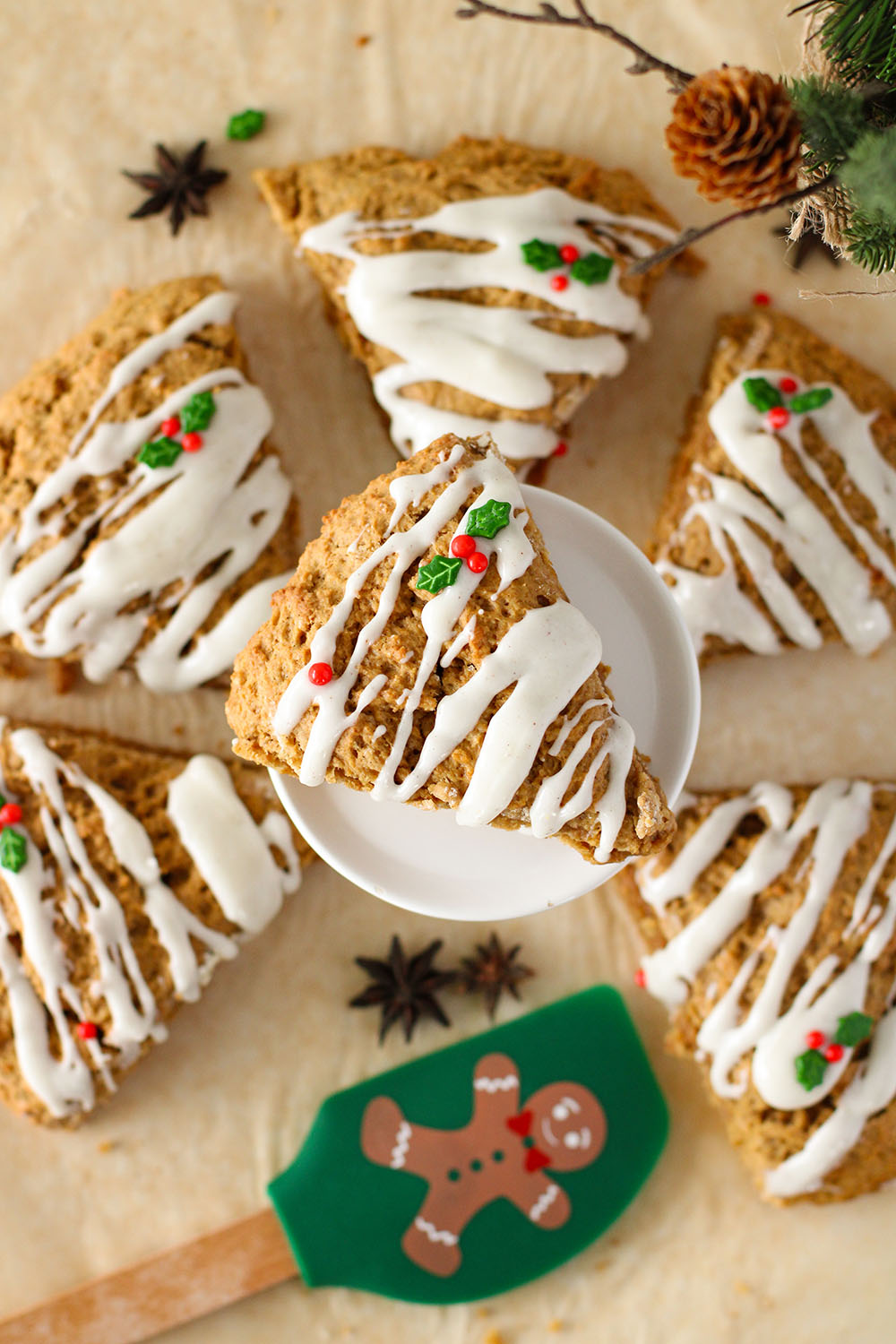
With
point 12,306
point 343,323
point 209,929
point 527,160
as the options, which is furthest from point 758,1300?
point 12,306

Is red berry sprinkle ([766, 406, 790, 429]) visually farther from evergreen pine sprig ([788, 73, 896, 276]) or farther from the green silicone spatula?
the green silicone spatula

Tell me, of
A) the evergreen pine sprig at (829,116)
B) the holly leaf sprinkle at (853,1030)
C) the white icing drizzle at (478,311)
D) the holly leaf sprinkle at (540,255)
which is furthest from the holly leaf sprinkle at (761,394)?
the holly leaf sprinkle at (853,1030)

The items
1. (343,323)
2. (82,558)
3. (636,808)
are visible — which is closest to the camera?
(636,808)

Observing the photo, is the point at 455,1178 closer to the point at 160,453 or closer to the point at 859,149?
the point at 160,453

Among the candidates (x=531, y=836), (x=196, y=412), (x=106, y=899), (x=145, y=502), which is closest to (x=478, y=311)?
(x=196, y=412)

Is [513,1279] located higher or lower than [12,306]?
lower

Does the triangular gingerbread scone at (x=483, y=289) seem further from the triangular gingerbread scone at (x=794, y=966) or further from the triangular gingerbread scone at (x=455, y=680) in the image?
the triangular gingerbread scone at (x=794, y=966)

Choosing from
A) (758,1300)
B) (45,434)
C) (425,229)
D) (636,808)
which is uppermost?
(425,229)

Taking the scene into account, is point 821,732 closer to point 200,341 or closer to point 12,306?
point 200,341
